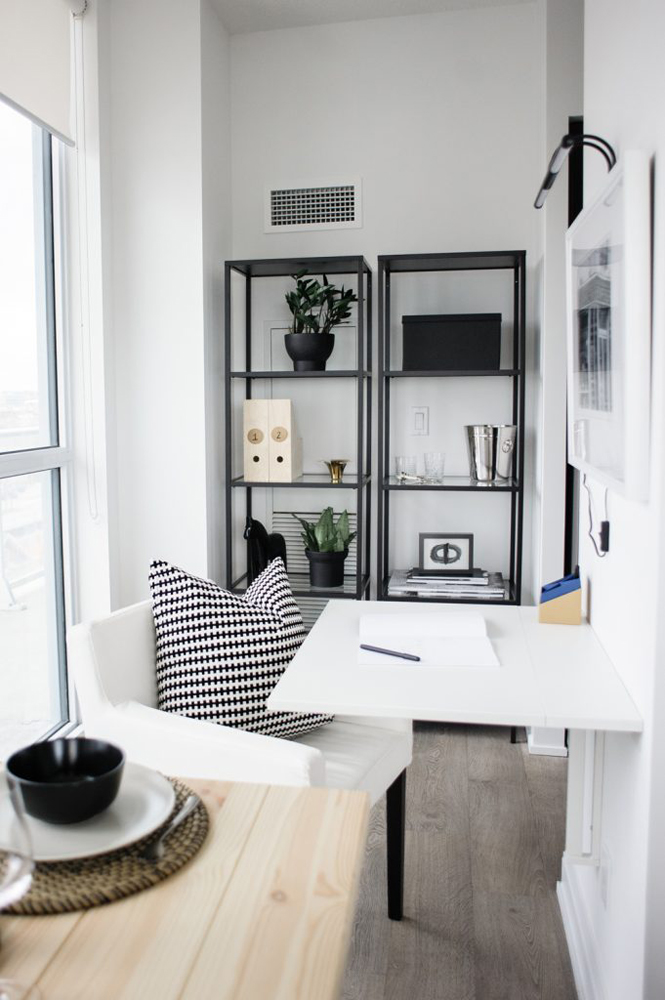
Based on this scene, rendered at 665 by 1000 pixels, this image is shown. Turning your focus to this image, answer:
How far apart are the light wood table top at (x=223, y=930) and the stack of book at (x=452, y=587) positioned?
2278mm

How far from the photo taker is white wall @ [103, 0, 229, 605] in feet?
9.84

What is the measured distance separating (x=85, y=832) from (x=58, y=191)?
8.23 feet

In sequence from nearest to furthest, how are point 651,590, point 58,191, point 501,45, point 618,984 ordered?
point 651,590 → point 618,984 → point 58,191 → point 501,45

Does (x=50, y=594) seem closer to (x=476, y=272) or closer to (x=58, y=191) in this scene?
(x=58, y=191)

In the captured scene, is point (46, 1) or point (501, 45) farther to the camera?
point (501, 45)

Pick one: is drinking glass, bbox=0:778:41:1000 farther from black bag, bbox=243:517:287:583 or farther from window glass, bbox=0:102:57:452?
black bag, bbox=243:517:287:583

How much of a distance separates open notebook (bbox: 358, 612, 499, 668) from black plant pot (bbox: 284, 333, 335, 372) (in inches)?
53.9

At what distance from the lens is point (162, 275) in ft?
10.0

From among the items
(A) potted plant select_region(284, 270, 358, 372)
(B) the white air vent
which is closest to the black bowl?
(A) potted plant select_region(284, 270, 358, 372)

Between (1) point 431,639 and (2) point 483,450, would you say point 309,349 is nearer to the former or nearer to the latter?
(2) point 483,450

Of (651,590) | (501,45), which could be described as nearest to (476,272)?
(501,45)

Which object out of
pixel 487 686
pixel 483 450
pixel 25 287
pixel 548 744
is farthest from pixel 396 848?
pixel 25 287

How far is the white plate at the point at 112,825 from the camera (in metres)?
0.86

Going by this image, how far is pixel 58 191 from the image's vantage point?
288cm
